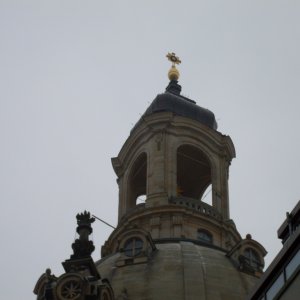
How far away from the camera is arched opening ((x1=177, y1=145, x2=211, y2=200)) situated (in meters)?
62.4

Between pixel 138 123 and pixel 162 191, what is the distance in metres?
6.31

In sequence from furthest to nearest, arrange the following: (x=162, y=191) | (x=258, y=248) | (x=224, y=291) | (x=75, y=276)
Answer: (x=162, y=191) < (x=258, y=248) < (x=224, y=291) < (x=75, y=276)

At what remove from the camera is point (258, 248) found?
2094 inches

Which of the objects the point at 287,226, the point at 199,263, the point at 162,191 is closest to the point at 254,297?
the point at 287,226

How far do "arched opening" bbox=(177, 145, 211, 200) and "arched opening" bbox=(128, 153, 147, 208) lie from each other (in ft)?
6.97

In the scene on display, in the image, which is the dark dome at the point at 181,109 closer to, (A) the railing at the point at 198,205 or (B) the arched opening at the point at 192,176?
(B) the arched opening at the point at 192,176

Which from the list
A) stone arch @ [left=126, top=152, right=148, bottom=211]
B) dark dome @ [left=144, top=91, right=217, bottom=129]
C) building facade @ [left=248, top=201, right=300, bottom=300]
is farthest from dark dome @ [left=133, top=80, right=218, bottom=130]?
building facade @ [left=248, top=201, right=300, bottom=300]

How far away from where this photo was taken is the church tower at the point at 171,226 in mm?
→ 47344

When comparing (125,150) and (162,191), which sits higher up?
(125,150)

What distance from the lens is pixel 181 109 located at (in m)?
61.7

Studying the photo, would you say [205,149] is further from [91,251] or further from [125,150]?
[91,251]

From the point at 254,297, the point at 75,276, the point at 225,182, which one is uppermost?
the point at 225,182

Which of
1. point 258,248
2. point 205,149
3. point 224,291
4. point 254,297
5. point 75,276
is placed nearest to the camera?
point 254,297

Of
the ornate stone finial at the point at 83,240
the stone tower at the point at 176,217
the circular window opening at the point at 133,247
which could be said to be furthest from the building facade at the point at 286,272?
the circular window opening at the point at 133,247
